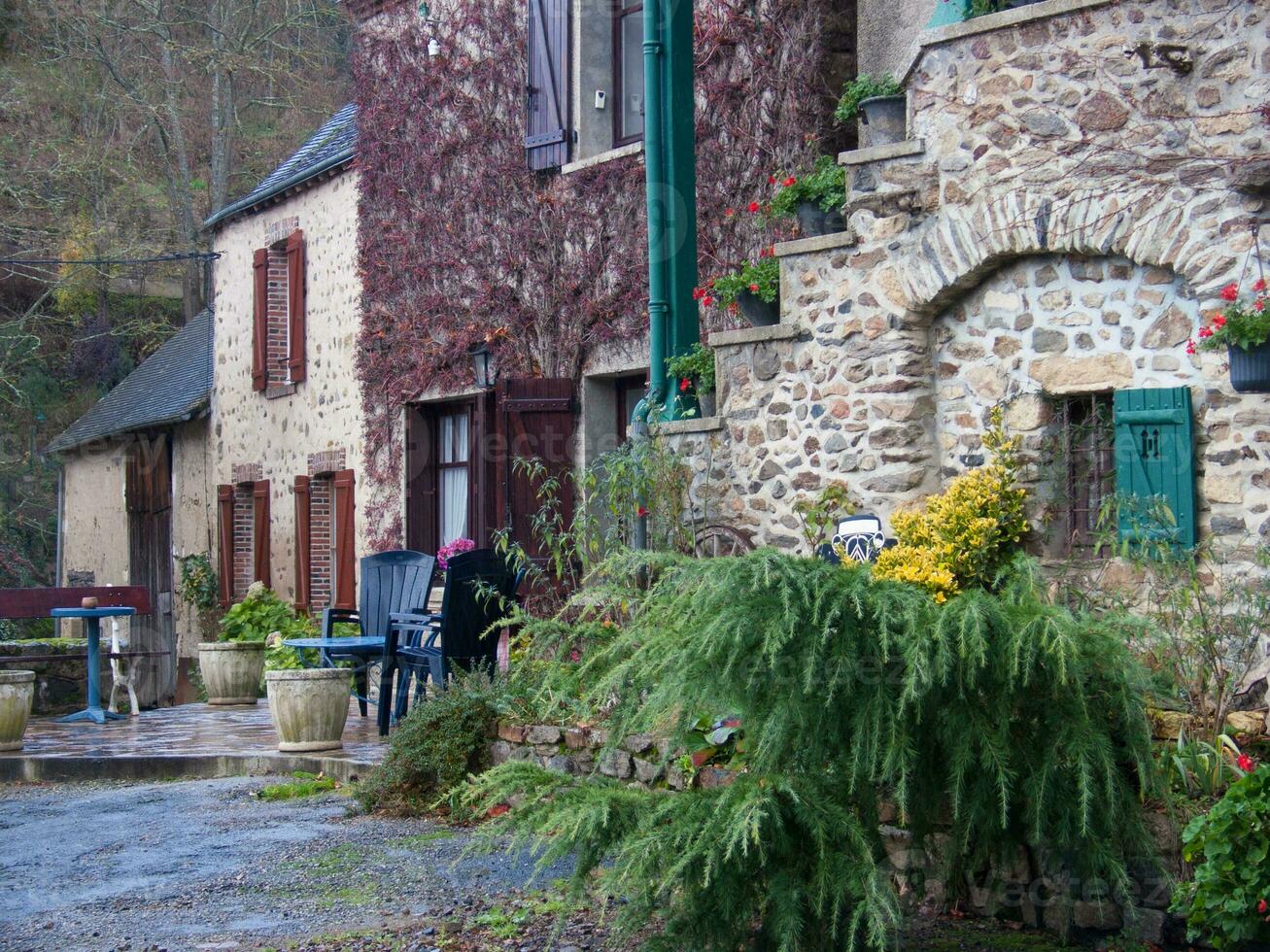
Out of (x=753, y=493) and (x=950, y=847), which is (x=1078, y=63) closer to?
(x=753, y=493)

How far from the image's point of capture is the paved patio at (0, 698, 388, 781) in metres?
7.85

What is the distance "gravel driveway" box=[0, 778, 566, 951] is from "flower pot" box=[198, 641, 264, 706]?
4042 mm

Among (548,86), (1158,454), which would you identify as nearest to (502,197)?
(548,86)

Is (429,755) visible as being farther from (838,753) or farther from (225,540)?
(225,540)

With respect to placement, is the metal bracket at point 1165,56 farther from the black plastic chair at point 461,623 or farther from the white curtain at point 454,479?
the white curtain at point 454,479

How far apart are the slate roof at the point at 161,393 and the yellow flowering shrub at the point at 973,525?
11667mm

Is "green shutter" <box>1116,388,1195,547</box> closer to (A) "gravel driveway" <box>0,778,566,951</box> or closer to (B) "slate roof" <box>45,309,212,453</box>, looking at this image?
(A) "gravel driveway" <box>0,778,566,951</box>

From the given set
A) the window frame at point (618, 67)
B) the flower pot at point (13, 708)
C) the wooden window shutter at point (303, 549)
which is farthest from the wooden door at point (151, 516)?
the window frame at point (618, 67)

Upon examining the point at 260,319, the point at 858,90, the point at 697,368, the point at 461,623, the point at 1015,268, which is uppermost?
the point at 858,90

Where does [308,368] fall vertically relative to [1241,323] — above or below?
above

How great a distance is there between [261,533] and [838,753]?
11.7 metres

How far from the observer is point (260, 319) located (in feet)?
47.8

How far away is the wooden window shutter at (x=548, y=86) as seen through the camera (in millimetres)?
10500

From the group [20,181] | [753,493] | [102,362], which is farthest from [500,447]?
[102,362]
